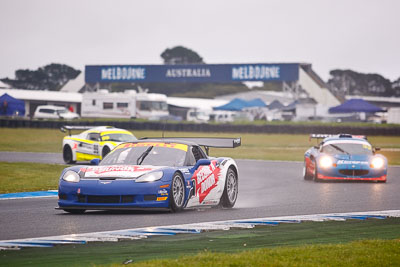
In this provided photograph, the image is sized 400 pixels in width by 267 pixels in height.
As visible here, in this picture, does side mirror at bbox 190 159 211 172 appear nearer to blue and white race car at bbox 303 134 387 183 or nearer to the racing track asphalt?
the racing track asphalt

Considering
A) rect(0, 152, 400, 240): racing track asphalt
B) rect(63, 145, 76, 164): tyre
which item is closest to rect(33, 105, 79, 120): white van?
rect(63, 145, 76, 164): tyre

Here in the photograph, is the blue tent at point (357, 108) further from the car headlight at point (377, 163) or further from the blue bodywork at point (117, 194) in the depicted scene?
the blue bodywork at point (117, 194)

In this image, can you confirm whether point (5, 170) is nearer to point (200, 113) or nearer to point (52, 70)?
point (200, 113)

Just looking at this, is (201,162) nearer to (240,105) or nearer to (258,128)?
(258,128)

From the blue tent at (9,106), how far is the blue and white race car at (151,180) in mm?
51144

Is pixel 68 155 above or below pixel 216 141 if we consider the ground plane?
below

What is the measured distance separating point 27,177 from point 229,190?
7.99 metres

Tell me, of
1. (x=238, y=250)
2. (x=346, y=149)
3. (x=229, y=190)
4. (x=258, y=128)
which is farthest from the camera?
(x=258, y=128)

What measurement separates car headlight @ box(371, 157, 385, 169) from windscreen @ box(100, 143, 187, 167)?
829 centimetres

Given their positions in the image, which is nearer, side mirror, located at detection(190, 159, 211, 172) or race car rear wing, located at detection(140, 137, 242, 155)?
side mirror, located at detection(190, 159, 211, 172)

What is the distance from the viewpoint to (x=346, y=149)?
2127cm

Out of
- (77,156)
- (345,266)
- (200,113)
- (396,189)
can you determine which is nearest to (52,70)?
(200,113)

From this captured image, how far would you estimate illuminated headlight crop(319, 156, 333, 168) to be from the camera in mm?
19844

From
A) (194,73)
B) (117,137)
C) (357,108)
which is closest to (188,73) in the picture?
(194,73)
